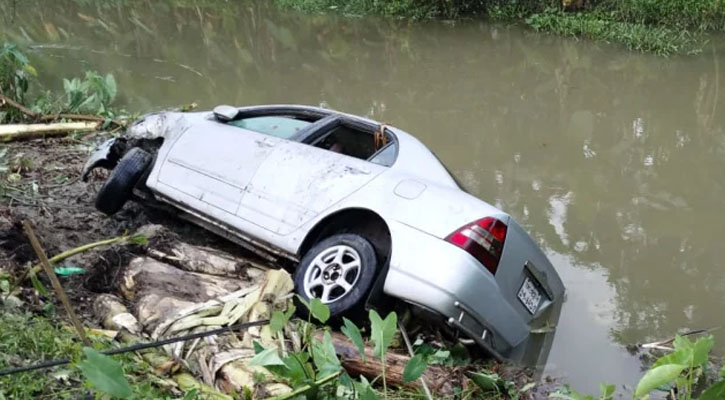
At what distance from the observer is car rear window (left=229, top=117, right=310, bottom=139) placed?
200 inches

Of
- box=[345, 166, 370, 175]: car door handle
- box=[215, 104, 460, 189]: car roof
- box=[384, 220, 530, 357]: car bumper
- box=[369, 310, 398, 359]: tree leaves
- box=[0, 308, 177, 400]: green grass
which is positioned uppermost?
box=[215, 104, 460, 189]: car roof

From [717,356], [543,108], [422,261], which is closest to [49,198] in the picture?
[422,261]

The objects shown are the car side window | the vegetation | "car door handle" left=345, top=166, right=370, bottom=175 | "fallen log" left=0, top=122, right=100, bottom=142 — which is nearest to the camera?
"car door handle" left=345, top=166, right=370, bottom=175

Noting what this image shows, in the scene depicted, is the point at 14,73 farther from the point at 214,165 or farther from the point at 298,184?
the point at 298,184

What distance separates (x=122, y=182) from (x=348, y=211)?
2038 millimetres

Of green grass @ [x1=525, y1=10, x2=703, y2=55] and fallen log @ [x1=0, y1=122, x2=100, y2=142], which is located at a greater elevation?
green grass @ [x1=525, y1=10, x2=703, y2=55]

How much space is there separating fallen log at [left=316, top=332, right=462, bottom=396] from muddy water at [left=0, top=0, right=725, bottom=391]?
1143 millimetres

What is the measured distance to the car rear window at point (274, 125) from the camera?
16.7ft

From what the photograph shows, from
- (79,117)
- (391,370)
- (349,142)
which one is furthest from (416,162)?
(79,117)

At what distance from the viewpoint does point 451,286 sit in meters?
3.69

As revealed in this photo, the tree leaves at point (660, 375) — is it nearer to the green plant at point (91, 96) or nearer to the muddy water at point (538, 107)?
the muddy water at point (538, 107)

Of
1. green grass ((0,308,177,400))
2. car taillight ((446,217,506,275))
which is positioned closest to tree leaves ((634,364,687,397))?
car taillight ((446,217,506,275))

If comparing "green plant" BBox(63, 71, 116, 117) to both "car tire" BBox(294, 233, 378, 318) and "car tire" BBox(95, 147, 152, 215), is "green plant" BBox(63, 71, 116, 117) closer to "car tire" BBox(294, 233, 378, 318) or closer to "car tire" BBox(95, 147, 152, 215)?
"car tire" BBox(95, 147, 152, 215)

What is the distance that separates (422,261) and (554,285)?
3.77ft
